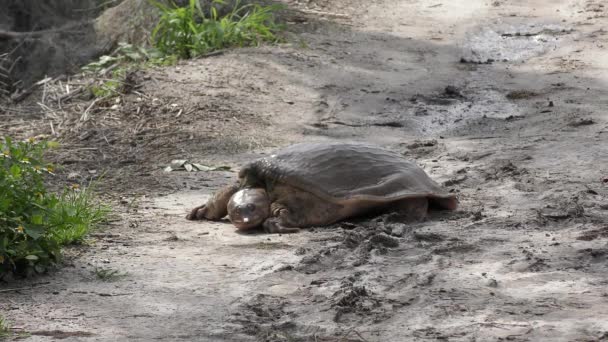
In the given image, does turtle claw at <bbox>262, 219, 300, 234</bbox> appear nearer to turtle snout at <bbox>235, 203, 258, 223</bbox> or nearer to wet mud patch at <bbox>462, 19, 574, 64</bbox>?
turtle snout at <bbox>235, 203, 258, 223</bbox>

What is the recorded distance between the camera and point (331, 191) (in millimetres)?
5441

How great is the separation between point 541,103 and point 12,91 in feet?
18.7

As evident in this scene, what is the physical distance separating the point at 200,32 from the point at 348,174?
4.70 meters

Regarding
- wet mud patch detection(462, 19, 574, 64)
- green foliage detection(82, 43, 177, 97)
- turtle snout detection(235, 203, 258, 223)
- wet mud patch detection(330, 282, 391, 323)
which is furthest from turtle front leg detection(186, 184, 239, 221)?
wet mud patch detection(462, 19, 574, 64)

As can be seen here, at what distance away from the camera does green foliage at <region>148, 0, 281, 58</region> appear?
982 centimetres

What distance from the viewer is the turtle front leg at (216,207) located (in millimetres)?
5840

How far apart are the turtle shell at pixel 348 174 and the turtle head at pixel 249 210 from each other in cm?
13

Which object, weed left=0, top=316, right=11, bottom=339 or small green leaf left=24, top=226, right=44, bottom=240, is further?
small green leaf left=24, top=226, right=44, bottom=240

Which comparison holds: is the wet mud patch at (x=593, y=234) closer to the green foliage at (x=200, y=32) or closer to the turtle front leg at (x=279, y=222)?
the turtle front leg at (x=279, y=222)

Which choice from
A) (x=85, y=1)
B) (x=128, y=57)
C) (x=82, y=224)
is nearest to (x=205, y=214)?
(x=82, y=224)

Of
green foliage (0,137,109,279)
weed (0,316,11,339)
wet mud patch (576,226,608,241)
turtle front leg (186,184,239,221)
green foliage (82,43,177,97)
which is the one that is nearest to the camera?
weed (0,316,11,339)

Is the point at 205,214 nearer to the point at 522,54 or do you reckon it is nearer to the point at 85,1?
the point at 522,54

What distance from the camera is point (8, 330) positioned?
4.02m

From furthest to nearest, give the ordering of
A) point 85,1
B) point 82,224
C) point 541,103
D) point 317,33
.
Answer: point 85,1 < point 317,33 < point 541,103 < point 82,224
